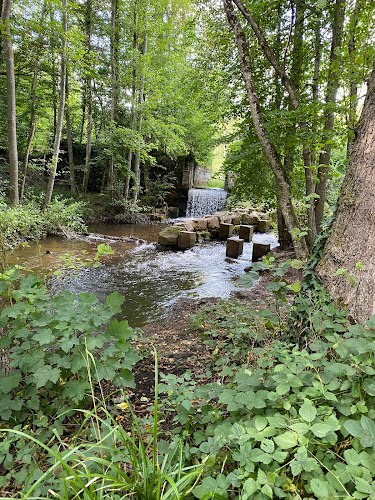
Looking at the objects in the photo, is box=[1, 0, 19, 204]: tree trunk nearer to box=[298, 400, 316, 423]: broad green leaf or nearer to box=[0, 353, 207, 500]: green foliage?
box=[0, 353, 207, 500]: green foliage

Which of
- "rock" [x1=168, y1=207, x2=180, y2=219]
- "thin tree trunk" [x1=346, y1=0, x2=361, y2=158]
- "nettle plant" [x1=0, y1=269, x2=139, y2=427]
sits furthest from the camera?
A: "rock" [x1=168, y1=207, x2=180, y2=219]

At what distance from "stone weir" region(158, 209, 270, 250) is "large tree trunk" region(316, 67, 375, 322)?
6.16 metres

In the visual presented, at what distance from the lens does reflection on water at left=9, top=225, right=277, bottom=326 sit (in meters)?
4.67

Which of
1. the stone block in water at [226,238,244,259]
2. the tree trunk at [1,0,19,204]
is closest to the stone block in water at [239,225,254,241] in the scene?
the stone block in water at [226,238,244,259]

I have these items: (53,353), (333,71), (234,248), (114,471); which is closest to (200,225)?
(234,248)

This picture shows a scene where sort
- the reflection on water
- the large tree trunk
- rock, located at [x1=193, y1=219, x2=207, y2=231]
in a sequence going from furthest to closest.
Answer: rock, located at [x1=193, y1=219, x2=207, y2=231], the reflection on water, the large tree trunk

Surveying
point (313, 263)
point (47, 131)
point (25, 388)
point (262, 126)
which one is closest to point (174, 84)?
point (47, 131)

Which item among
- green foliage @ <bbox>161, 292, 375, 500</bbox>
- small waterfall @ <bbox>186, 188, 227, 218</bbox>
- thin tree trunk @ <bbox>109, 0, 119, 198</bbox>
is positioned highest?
thin tree trunk @ <bbox>109, 0, 119, 198</bbox>

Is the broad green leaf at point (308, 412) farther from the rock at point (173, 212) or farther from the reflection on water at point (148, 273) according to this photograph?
the rock at point (173, 212)

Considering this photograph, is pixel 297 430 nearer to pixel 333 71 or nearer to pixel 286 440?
pixel 286 440

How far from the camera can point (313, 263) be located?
2.15m

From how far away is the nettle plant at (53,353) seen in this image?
4.91ft

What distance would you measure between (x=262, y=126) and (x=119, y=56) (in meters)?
9.86

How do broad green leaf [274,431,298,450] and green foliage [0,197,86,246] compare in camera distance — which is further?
green foliage [0,197,86,246]
